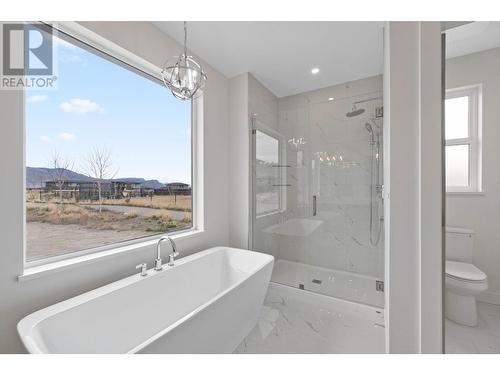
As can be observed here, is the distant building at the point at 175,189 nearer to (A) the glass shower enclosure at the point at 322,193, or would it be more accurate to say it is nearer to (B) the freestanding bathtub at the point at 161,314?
(B) the freestanding bathtub at the point at 161,314

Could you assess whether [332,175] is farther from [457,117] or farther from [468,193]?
[457,117]

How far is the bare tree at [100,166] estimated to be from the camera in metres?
1.69

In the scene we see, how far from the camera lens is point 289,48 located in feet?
7.21

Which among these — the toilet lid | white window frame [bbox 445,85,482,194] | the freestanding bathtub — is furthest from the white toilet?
the freestanding bathtub

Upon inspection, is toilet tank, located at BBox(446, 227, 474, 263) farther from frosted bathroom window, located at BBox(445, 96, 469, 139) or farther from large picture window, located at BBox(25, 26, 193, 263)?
large picture window, located at BBox(25, 26, 193, 263)

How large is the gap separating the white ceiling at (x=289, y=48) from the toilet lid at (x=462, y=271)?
75.5 inches

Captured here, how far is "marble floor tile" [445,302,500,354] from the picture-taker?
87cm

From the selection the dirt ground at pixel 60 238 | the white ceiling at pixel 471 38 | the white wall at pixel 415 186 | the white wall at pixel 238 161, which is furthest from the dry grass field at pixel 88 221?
the white ceiling at pixel 471 38

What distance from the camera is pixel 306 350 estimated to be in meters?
1.66

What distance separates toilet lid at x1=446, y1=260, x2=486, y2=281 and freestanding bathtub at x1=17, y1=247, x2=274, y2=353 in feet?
3.77

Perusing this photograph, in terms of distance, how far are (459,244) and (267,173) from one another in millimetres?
2186

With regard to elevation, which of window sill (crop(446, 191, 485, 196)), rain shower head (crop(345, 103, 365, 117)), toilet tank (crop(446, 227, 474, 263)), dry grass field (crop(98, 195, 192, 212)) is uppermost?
rain shower head (crop(345, 103, 365, 117))

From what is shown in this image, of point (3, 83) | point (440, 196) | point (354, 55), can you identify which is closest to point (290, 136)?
point (354, 55)

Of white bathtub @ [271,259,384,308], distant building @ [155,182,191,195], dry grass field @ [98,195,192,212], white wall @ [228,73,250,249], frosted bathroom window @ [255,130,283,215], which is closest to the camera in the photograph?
dry grass field @ [98,195,192,212]
